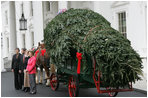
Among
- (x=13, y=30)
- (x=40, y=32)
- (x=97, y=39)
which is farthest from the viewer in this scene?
(x=13, y=30)

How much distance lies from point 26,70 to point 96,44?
12.9 feet

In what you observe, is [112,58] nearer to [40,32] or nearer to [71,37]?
[71,37]

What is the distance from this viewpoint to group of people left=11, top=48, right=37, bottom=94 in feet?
33.2

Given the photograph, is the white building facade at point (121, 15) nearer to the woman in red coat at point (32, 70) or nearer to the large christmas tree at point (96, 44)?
the large christmas tree at point (96, 44)

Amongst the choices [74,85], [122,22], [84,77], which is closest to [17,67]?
[74,85]

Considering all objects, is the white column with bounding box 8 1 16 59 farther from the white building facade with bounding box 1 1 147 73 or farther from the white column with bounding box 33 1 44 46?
the white column with bounding box 33 1 44 46

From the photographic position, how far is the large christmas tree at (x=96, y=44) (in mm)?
7145

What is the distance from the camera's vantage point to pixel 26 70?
10.4m

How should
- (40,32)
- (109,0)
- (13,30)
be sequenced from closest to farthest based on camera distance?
(109,0) < (40,32) < (13,30)

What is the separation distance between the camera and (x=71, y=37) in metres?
8.44

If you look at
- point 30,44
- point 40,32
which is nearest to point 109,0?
point 40,32

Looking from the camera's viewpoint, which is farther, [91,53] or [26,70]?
[26,70]

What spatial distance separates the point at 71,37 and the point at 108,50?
157 cm

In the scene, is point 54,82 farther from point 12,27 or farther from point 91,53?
point 12,27
